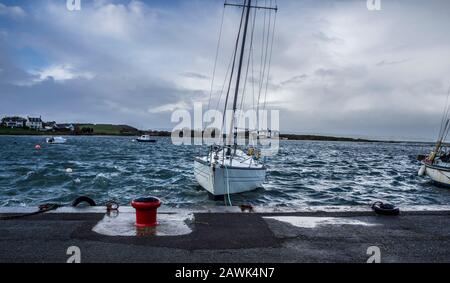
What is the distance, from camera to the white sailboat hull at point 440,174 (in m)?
27.6

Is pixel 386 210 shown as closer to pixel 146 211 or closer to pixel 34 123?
pixel 146 211

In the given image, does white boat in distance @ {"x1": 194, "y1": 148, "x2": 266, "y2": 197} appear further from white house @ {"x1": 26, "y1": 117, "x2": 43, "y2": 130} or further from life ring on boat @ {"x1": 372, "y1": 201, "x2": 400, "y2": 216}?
white house @ {"x1": 26, "y1": 117, "x2": 43, "y2": 130}

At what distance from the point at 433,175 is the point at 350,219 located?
83.5 ft

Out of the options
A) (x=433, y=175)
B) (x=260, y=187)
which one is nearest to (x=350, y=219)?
(x=260, y=187)

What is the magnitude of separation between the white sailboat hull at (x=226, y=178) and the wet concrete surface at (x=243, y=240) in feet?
27.0

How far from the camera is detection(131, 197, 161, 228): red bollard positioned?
7305 mm

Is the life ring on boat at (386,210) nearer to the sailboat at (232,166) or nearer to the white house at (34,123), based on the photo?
the sailboat at (232,166)

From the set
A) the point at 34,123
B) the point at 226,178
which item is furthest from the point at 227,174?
the point at 34,123

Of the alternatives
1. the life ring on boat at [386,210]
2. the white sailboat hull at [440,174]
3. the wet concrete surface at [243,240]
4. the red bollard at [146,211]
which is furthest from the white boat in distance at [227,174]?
the white sailboat hull at [440,174]

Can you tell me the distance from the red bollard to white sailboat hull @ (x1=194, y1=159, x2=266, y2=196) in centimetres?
869

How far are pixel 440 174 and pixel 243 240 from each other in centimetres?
2730

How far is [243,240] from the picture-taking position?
22.1 ft
